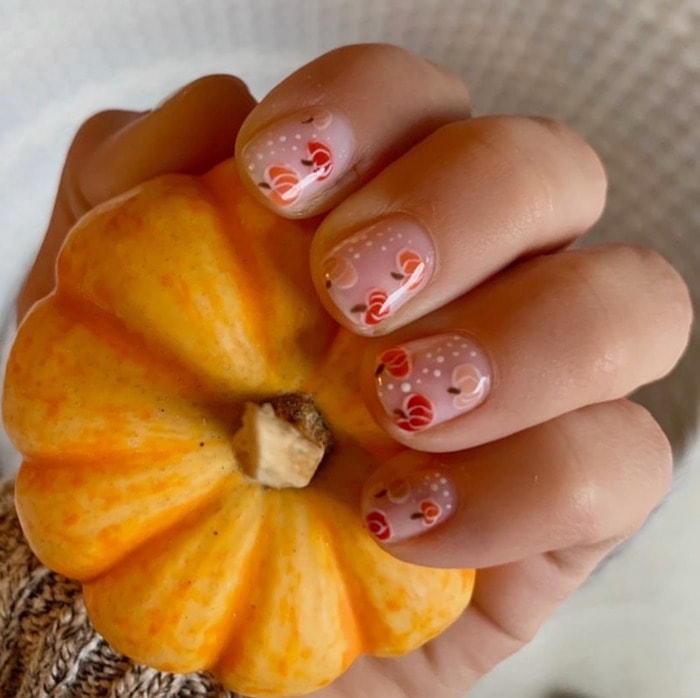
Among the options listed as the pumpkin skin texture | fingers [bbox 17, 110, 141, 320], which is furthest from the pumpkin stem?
fingers [bbox 17, 110, 141, 320]

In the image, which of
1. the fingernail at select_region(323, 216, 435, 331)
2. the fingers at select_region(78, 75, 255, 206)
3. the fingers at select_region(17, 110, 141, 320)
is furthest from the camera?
the fingers at select_region(17, 110, 141, 320)

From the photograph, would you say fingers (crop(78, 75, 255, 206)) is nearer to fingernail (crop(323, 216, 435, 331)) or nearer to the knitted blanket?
fingernail (crop(323, 216, 435, 331))

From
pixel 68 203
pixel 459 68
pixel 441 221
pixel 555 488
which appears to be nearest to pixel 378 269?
pixel 441 221

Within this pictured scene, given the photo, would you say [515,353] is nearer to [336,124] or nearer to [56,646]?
[336,124]

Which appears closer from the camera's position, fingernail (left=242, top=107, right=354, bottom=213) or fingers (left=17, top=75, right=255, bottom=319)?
fingernail (left=242, top=107, right=354, bottom=213)

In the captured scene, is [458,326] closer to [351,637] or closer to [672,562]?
[351,637]

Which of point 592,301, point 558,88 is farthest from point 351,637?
point 558,88

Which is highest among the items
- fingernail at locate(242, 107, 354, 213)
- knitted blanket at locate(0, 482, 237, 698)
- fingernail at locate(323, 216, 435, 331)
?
fingernail at locate(242, 107, 354, 213)
